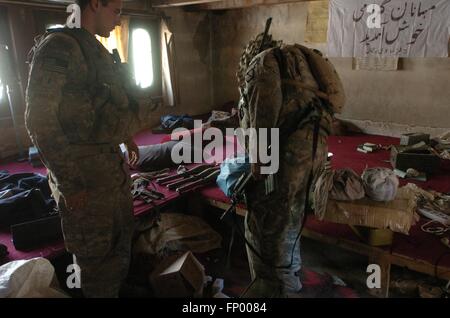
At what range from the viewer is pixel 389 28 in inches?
167

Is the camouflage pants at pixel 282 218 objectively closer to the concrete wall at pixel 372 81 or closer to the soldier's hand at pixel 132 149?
the soldier's hand at pixel 132 149

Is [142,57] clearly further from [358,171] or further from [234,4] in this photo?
[358,171]

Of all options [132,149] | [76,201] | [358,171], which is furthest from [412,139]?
[76,201]

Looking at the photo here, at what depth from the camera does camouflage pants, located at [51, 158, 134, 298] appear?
5.41ft

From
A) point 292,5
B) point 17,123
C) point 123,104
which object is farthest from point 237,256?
point 292,5

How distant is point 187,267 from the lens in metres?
2.10

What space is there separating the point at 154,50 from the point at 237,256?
391cm

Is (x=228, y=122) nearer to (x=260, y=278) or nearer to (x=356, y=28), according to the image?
(x=356, y=28)

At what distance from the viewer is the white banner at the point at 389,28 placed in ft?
13.1

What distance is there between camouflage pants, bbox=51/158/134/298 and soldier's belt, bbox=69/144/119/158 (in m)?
0.18

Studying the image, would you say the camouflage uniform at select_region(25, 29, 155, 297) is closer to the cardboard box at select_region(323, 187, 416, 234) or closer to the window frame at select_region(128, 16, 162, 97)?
the cardboard box at select_region(323, 187, 416, 234)

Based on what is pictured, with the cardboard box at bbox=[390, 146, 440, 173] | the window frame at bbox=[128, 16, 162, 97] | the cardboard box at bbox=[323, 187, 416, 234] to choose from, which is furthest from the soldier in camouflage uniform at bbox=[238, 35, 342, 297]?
the window frame at bbox=[128, 16, 162, 97]

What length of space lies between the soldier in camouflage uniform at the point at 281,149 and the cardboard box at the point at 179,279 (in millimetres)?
347

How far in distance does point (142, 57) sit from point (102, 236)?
427 centimetres
